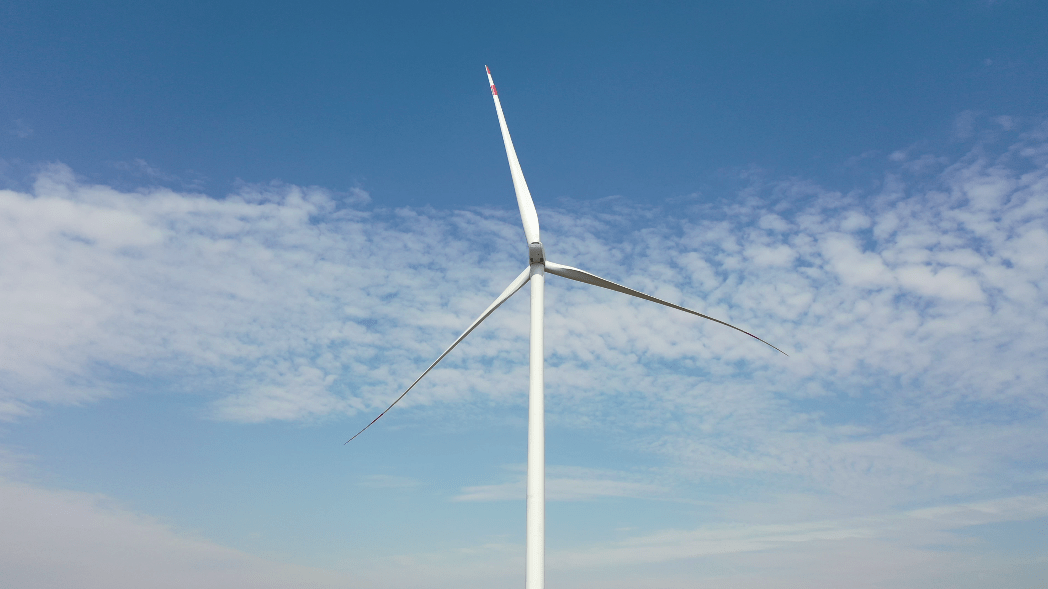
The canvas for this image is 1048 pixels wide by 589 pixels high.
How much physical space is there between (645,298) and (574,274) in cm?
410

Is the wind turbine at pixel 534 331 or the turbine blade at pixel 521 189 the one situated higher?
the turbine blade at pixel 521 189

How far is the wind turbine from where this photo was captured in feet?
96.9

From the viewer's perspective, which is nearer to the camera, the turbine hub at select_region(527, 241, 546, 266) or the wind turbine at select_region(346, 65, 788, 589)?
the wind turbine at select_region(346, 65, 788, 589)

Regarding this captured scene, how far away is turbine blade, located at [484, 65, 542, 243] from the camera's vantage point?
37938mm

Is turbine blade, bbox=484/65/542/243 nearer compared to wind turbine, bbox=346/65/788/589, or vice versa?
wind turbine, bbox=346/65/788/589

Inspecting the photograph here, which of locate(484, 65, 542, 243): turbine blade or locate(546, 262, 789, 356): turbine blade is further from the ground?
locate(484, 65, 542, 243): turbine blade

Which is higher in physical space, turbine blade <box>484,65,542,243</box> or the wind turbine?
turbine blade <box>484,65,542,243</box>

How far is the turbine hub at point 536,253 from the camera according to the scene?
36781 mm

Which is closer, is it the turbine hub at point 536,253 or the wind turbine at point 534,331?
the wind turbine at point 534,331

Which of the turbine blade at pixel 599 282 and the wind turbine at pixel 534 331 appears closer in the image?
the wind turbine at pixel 534 331

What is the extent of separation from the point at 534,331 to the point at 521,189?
1031 centimetres

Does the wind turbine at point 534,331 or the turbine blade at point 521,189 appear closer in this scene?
the wind turbine at point 534,331

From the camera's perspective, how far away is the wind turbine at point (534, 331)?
2955 centimetres

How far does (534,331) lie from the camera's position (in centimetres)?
3412
